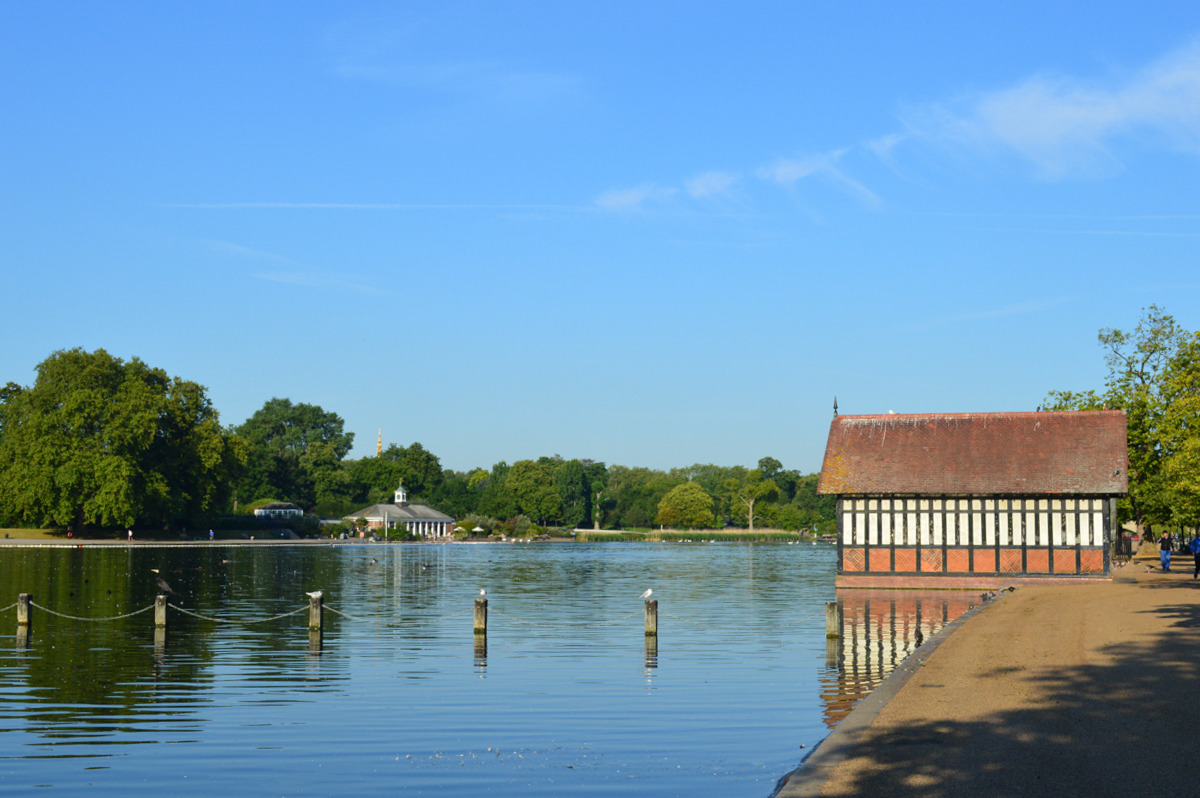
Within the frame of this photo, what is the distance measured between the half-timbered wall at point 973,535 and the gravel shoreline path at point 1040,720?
53.4ft

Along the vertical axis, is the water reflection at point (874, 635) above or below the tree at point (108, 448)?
below

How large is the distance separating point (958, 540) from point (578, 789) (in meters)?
29.6

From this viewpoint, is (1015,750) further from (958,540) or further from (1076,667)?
→ (958,540)

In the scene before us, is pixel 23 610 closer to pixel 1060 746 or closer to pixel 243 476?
pixel 1060 746

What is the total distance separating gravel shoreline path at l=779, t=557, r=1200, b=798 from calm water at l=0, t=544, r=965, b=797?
1.35 m

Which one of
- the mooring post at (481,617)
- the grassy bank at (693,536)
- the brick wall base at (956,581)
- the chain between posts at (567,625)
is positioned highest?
the mooring post at (481,617)

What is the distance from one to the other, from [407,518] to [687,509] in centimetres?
3821

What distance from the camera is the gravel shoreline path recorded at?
889 centimetres

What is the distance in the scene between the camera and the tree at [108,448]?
8581 cm

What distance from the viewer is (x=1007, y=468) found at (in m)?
37.8

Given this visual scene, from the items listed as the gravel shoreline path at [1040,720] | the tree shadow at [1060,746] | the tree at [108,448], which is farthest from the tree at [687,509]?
the tree shadow at [1060,746]

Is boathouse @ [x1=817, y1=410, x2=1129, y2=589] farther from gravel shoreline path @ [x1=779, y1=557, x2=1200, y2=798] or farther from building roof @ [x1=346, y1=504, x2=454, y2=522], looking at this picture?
building roof @ [x1=346, y1=504, x2=454, y2=522]

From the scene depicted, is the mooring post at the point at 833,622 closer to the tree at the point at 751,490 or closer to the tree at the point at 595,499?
the tree at the point at 751,490

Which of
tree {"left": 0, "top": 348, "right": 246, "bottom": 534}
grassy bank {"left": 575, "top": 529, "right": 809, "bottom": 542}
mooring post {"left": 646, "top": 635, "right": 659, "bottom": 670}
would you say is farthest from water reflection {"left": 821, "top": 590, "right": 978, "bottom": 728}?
grassy bank {"left": 575, "top": 529, "right": 809, "bottom": 542}
